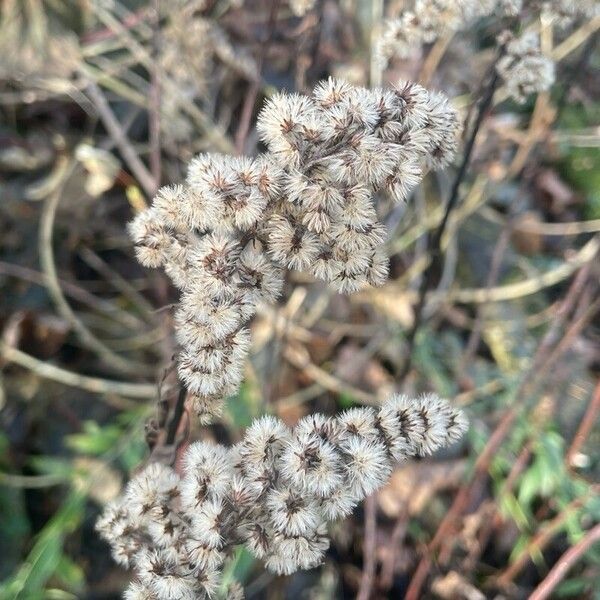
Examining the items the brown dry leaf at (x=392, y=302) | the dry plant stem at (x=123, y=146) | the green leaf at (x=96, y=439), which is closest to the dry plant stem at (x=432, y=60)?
the brown dry leaf at (x=392, y=302)

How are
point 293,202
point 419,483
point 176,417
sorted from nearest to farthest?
point 293,202 → point 176,417 → point 419,483

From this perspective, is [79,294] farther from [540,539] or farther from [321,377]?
[540,539]

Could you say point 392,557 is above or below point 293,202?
below

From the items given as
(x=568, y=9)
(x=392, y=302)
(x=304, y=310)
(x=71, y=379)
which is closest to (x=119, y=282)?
(x=71, y=379)

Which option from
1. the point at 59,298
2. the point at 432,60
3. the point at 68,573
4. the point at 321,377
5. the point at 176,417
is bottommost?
the point at 68,573

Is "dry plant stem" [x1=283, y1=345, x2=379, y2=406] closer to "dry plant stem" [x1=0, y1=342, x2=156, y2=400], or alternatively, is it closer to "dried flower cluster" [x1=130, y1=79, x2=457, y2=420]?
"dry plant stem" [x1=0, y1=342, x2=156, y2=400]

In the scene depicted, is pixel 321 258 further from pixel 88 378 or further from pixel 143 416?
pixel 88 378
